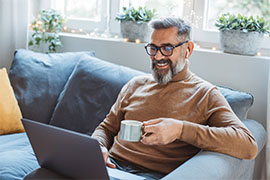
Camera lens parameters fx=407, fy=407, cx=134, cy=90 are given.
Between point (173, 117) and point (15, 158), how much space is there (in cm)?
80

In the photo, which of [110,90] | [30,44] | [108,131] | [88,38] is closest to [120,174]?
[108,131]

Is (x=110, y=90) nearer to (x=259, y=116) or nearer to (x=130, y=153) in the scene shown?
(x=130, y=153)

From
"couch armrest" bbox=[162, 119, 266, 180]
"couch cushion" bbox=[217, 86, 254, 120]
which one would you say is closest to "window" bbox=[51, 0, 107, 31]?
"couch cushion" bbox=[217, 86, 254, 120]

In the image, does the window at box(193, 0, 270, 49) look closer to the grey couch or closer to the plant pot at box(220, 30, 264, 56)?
the plant pot at box(220, 30, 264, 56)

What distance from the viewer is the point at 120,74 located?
238cm

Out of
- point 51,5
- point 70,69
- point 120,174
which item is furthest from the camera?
point 51,5

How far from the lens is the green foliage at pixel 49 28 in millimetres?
3047

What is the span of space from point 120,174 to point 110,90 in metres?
0.78

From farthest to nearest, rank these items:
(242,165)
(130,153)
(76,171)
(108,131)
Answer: (108,131) → (130,153) → (242,165) → (76,171)

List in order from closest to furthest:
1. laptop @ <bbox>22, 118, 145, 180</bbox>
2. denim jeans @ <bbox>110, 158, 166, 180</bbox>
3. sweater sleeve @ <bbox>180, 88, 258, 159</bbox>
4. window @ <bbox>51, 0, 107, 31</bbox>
Result: laptop @ <bbox>22, 118, 145, 180</bbox>
sweater sleeve @ <bbox>180, 88, 258, 159</bbox>
denim jeans @ <bbox>110, 158, 166, 180</bbox>
window @ <bbox>51, 0, 107, 31</bbox>

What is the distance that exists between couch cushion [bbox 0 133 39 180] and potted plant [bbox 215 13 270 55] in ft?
4.21

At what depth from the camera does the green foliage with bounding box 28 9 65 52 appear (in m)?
3.05

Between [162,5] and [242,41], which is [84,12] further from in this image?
[242,41]

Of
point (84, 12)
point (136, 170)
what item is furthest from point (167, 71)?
point (84, 12)
